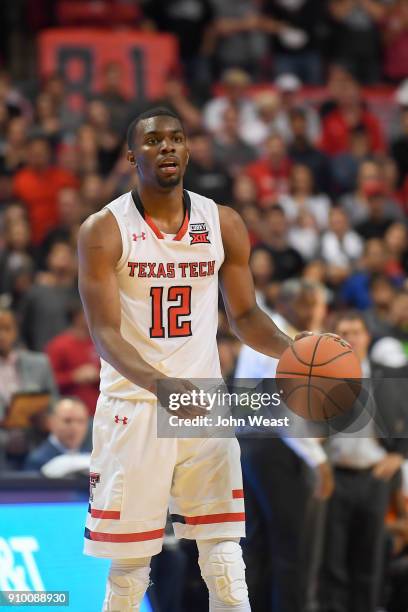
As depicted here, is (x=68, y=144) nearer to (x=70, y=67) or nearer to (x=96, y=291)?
(x=70, y=67)

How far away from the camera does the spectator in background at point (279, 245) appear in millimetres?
10227

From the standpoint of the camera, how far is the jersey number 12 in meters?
4.57

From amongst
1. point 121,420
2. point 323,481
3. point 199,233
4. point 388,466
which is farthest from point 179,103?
point 121,420

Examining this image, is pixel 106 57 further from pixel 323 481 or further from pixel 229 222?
pixel 229 222

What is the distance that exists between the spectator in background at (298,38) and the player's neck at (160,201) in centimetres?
977

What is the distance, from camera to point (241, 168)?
11.9m

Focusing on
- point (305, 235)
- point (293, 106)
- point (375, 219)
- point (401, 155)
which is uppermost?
point (293, 106)

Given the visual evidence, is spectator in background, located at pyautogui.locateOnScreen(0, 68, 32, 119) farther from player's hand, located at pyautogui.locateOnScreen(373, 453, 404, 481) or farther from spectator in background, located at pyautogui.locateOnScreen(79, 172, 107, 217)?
player's hand, located at pyautogui.locateOnScreen(373, 453, 404, 481)

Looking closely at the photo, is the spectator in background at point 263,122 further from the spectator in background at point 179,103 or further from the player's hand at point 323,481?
the player's hand at point 323,481

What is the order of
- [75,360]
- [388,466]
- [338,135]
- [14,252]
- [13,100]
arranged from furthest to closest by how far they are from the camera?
[338,135] → [13,100] → [14,252] → [75,360] → [388,466]

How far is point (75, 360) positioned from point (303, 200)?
11.6 feet

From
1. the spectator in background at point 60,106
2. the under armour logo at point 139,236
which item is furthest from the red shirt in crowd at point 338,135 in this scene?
the under armour logo at point 139,236

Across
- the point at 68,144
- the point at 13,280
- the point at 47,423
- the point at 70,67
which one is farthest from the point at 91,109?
the point at 47,423

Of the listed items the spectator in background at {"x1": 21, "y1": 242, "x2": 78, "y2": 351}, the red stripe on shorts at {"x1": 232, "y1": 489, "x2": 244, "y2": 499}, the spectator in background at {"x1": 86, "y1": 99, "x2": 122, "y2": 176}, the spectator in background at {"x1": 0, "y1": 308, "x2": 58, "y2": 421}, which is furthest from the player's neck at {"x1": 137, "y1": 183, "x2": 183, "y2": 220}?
the spectator in background at {"x1": 86, "y1": 99, "x2": 122, "y2": 176}
